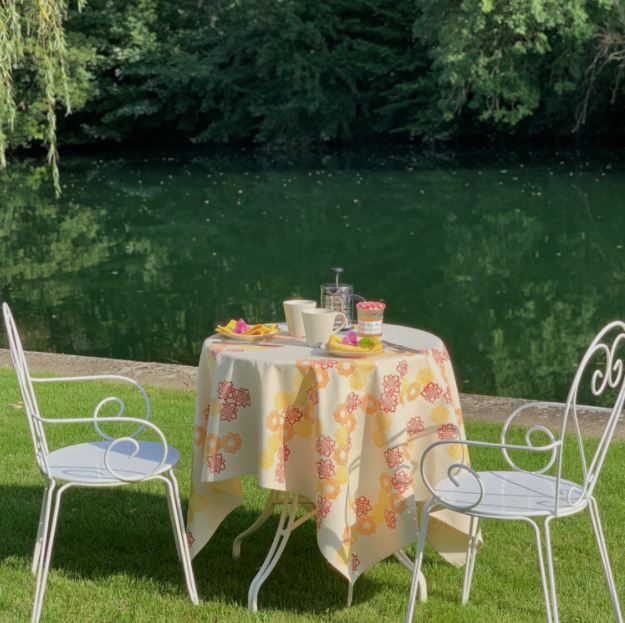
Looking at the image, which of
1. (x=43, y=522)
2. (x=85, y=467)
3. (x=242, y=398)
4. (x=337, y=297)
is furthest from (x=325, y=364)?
(x=43, y=522)

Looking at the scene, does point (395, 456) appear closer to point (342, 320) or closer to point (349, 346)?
point (349, 346)

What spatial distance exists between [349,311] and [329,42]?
3588cm

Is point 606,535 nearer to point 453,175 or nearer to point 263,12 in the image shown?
point 453,175

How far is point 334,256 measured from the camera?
49.9 ft

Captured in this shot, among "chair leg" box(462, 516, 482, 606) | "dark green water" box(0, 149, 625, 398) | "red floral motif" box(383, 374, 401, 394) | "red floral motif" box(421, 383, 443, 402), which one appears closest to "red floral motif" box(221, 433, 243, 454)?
"red floral motif" box(383, 374, 401, 394)

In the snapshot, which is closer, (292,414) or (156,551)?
(292,414)

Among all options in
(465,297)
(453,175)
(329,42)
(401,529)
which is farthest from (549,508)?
(329,42)

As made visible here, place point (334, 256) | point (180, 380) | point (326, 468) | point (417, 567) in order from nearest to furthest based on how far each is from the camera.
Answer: point (417, 567)
point (326, 468)
point (180, 380)
point (334, 256)

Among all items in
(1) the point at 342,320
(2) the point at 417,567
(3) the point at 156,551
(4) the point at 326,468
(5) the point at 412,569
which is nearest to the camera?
(2) the point at 417,567

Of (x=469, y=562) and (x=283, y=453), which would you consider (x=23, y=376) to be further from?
(x=469, y=562)

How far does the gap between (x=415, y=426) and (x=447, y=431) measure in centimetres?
13

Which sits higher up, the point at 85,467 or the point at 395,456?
the point at 395,456

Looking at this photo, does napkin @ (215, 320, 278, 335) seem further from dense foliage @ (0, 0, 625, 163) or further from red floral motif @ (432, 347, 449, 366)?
dense foliage @ (0, 0, 625, 163)

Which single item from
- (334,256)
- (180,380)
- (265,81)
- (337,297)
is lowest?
(334,256)
